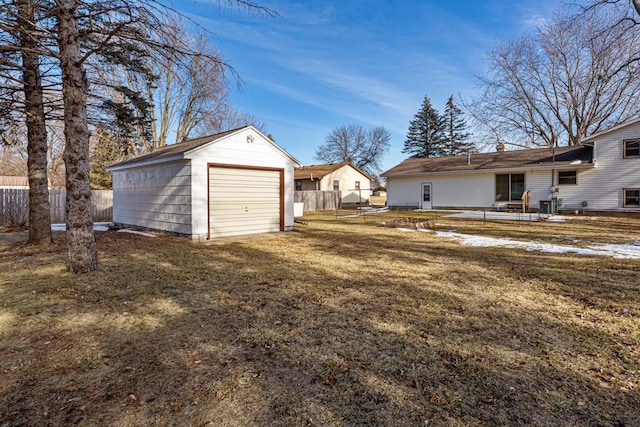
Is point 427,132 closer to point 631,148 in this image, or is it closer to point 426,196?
point 426,196

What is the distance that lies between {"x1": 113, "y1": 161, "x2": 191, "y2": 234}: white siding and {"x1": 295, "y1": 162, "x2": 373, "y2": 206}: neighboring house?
17.3m

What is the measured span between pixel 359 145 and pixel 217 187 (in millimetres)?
39324

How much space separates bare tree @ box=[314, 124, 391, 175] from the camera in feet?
154

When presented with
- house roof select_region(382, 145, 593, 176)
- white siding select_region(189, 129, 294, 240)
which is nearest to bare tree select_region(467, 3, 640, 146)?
house roof select_region(382, 145, 593, 176)

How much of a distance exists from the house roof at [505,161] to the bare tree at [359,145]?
21.5 metres

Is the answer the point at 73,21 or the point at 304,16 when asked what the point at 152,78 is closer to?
the point at 73,21

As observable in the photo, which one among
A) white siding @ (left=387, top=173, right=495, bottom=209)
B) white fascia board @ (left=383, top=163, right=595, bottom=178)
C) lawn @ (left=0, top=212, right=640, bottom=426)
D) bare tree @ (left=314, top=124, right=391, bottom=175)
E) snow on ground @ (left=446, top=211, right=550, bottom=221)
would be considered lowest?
lawn @ (left=0, top=212, right=640, bottom=426)

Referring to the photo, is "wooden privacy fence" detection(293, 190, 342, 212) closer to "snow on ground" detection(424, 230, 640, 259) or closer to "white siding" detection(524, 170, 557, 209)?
"white siding" detection(524, 170, 557, 209)

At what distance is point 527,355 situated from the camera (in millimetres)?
2799

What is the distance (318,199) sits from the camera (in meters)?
26.5

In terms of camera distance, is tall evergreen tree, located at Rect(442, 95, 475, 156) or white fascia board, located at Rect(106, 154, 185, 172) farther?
tall evergreen tree, located at Rect(442, 95, 475, 156)

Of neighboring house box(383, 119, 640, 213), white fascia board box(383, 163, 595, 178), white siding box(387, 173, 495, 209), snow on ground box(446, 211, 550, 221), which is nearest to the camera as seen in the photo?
snow on ground box(446, 211, 550, 221)

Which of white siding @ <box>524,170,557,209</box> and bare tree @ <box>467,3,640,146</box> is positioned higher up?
bare tree @ <box>467,3,640,146</box>

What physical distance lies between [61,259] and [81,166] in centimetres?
254
